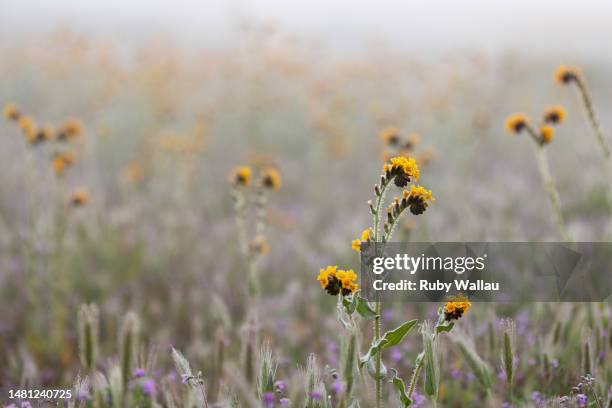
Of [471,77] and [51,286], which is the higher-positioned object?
[471,77]

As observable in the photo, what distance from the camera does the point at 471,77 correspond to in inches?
316

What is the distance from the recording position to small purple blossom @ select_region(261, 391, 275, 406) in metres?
1.47

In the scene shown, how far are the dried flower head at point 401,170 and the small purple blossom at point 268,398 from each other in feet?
2.18

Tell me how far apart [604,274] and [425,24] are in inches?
793

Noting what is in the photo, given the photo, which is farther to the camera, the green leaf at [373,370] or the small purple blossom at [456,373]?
the small purple blossom at [456,373]

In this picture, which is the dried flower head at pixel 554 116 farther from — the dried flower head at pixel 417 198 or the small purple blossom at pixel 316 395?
the small purple blossom at pixel 316 395

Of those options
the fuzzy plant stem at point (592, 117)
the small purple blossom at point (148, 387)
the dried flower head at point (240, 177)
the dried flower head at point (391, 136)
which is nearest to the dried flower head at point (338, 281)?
the small purple blossom at point (148, 387)

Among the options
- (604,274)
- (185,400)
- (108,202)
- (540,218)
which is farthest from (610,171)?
(108,202)

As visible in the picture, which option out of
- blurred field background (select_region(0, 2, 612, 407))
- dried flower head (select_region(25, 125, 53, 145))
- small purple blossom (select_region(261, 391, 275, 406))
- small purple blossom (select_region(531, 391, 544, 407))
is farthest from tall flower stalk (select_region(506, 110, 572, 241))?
dried flower head (select_region(25, 125, 53, 145))

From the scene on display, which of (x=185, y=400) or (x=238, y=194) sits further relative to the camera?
(x=238, y=194)

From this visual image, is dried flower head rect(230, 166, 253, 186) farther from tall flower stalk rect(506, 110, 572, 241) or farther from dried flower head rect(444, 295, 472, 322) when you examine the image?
dried flower head rect(444, 295, 472, 322)

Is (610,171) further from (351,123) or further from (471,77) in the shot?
(351,123)

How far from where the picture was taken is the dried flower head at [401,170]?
5.18 feet

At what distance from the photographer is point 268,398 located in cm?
147
